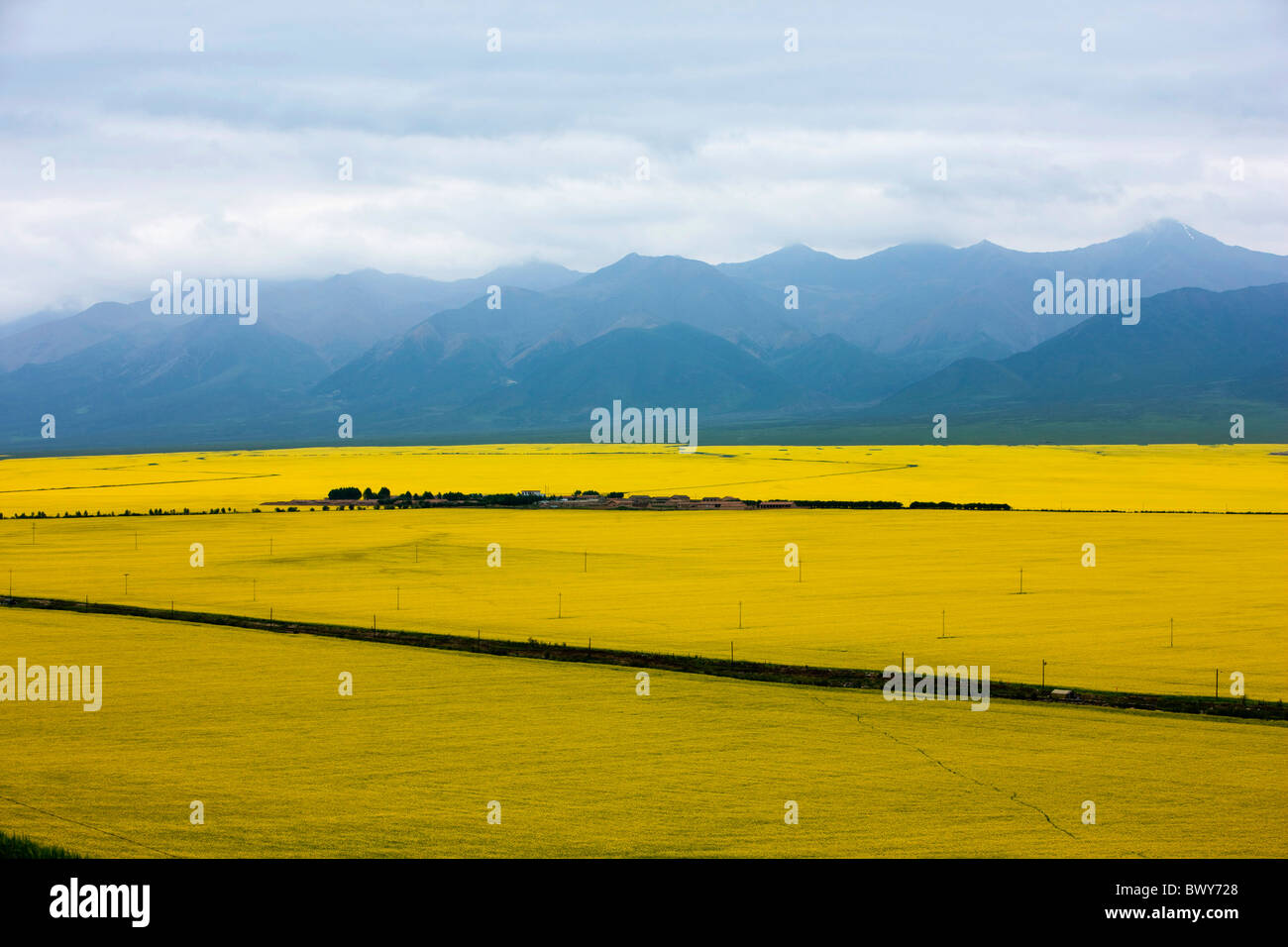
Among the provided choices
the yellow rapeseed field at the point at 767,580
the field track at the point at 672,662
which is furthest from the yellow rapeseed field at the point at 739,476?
the field track at the point at 672,662

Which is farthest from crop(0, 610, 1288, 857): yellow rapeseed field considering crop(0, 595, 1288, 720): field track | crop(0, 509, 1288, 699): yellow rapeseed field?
crop(0, 509, 1288, 699): yellow rapeseed field

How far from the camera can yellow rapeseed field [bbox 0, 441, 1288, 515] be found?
300ft

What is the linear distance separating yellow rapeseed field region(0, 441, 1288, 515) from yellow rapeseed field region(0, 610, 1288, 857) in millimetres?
58649

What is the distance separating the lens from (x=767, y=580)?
5053 cm

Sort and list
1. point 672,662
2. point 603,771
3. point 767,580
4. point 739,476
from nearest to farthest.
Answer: point 603,771 < point 672,662 < point 767,580 < point 739,476

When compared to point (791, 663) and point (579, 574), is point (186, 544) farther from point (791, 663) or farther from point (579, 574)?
point (791, 663)

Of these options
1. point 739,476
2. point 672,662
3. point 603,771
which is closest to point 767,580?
point 672,662

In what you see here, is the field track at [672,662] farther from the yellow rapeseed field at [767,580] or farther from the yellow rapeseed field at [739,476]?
the yellow rapeseed field at [739,476]

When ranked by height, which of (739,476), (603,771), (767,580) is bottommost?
(603,771)

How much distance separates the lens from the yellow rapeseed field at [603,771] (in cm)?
2028

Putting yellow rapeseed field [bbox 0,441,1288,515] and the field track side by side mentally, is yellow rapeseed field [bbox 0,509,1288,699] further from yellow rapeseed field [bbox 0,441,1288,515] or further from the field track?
yellow rapeseed field [bbox 0,441,1288,515]

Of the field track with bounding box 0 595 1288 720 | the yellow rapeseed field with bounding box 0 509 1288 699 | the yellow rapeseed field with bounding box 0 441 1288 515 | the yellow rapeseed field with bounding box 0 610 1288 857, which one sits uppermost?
the yellow rapeseed field with bounding box 0 441 1288 515

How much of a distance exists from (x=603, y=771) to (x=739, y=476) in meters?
91.3

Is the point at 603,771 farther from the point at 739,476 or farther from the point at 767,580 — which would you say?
the point at 739,476
